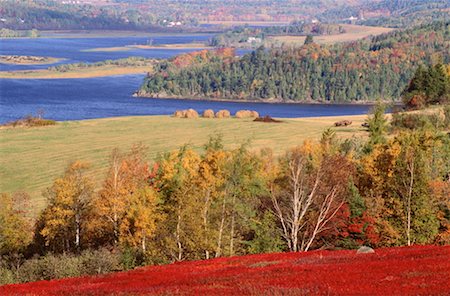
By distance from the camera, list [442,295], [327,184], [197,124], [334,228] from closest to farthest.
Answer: [442,295] < [334,228] < [327,184] < [197,124]

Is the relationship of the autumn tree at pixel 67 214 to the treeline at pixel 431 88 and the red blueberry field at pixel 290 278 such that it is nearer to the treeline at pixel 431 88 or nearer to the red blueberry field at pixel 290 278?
the red blueberry field at pixel 290 278

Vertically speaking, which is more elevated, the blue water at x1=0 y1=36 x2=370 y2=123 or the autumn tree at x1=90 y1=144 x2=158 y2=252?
the autumn tree at x1=90 y1=144 x2=158 y2=252

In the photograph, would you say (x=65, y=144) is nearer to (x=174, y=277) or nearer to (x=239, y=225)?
(x=239, y=225)

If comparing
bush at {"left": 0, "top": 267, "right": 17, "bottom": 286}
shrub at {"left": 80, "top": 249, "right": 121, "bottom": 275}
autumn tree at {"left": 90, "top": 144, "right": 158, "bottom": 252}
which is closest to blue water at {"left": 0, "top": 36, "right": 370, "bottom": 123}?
autumn tree at {"left": 90, "top": 144, "right": 158, "bottom": 252}

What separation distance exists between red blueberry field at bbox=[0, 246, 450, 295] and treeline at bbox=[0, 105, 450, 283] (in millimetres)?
7984

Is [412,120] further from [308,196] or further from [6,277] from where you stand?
[6,277]

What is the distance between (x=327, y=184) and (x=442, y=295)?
1060 inches

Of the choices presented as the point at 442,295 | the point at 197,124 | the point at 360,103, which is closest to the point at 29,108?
the point at 197,124

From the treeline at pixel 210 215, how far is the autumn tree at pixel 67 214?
60 mm

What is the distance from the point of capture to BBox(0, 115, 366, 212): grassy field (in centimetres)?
6819

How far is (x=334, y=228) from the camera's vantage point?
38781 mm

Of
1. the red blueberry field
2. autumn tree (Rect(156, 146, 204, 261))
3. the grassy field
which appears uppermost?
the red blueberry field

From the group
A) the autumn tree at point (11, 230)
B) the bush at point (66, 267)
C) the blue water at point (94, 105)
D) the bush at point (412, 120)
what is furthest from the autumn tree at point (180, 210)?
the blue water at point (94, 105)

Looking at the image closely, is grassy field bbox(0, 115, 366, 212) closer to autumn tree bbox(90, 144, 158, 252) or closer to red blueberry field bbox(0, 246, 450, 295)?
autumn tree bbox(90, 144, 158, 252)
